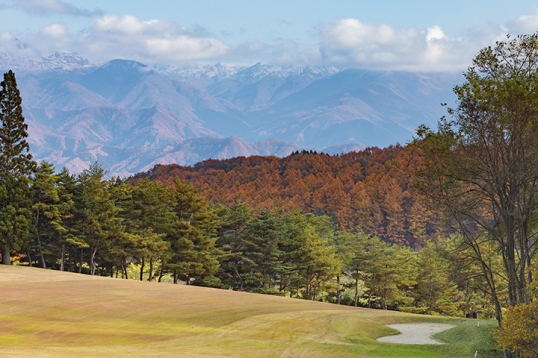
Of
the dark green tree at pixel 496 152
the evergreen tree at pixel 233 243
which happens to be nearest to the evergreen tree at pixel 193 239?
the evergreen tree at pixel 233 243

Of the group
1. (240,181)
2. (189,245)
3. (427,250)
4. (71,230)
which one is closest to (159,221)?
(189,245)

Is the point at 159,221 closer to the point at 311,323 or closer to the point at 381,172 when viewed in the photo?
the point at 311,323

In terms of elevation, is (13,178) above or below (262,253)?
above

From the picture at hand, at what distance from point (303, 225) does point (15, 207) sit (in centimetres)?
3460

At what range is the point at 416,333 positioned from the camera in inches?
1598

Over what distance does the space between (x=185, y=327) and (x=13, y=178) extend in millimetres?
41647

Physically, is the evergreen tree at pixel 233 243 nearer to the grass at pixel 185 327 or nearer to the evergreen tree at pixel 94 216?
the evergreen tree at pixel 94 216

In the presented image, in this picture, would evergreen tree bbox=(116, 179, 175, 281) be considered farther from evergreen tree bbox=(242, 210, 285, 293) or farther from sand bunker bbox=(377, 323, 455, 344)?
sand bunker bbox=(377, 323, 455, 344)

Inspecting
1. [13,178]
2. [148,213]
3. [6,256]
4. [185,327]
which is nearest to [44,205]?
[13,178]

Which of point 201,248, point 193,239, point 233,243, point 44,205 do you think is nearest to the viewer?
point 44,205

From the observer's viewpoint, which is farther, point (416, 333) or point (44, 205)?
point (44, 205)

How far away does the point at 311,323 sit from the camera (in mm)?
39562

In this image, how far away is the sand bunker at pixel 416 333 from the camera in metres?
37.4

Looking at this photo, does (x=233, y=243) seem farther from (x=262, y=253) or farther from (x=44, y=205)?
(x=44, y=205)
